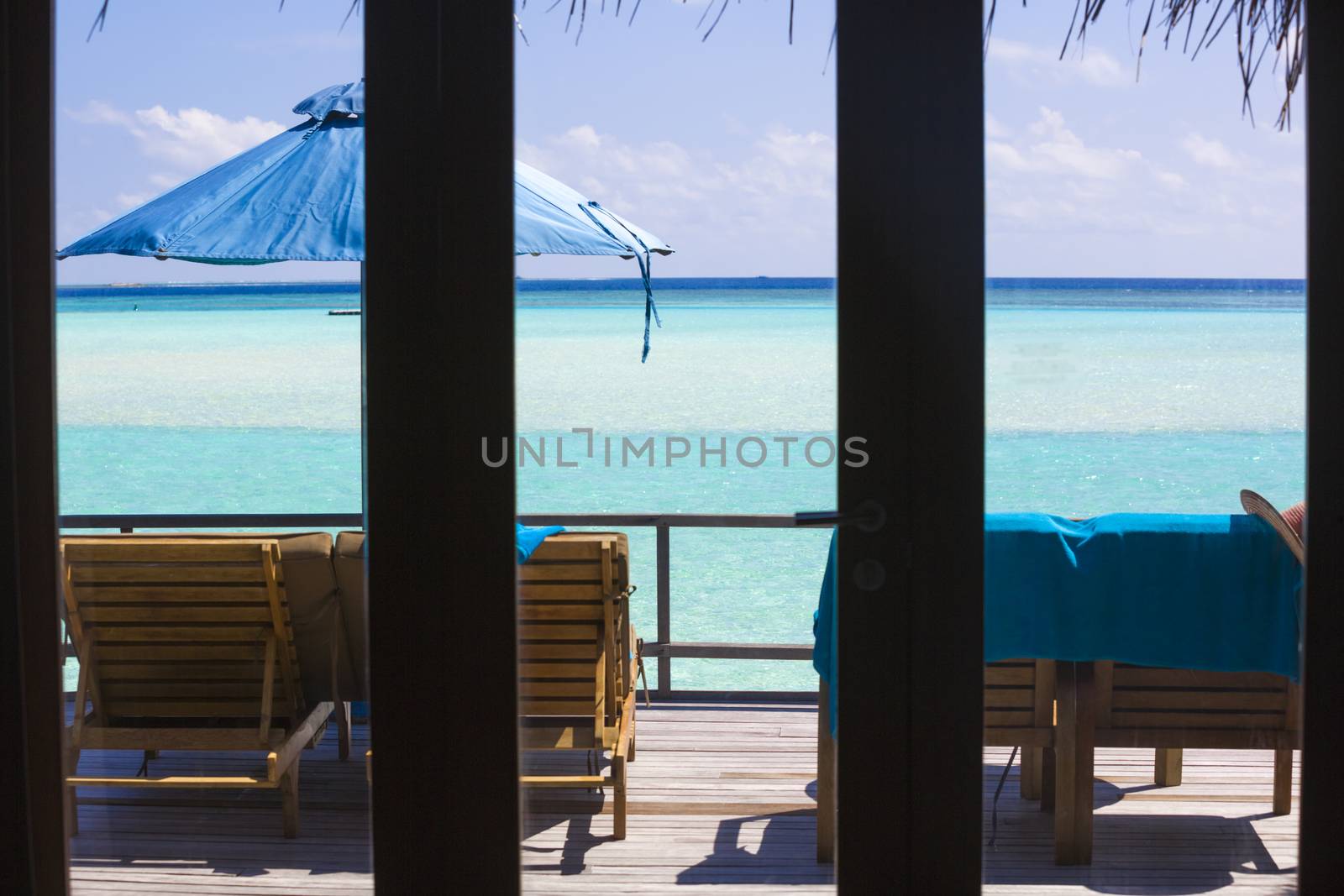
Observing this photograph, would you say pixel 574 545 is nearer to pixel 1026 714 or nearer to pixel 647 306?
pixel 647 306

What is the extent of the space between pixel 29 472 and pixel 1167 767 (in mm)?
2032

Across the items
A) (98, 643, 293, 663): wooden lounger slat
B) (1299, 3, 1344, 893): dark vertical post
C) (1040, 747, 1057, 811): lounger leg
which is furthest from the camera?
(98, 643, 293, 663): wooden lounger slat

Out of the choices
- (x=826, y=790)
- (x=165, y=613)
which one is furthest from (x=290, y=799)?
(x=826, y=790)

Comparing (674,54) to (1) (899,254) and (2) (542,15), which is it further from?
(1) (899,254)

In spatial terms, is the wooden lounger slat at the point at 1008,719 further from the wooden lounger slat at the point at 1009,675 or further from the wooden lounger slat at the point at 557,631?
the wooden lounger slat at the point at 557,631

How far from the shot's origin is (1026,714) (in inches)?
73.2

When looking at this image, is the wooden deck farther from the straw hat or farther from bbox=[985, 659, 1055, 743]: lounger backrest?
the straw hat

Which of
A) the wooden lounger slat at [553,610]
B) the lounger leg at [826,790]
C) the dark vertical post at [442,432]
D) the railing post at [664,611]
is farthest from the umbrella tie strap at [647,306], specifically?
the lounger leg at [826,790]

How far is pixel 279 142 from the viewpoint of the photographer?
1888 millimetres

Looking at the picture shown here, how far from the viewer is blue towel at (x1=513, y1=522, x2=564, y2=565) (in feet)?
6.26

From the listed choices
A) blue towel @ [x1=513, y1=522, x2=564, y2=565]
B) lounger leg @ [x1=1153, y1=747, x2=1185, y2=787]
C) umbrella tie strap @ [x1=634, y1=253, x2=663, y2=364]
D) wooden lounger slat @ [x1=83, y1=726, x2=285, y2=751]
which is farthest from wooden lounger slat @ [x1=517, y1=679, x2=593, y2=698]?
lounger leg @ [x1=1153, y1=747, x2=1185, y2=787]

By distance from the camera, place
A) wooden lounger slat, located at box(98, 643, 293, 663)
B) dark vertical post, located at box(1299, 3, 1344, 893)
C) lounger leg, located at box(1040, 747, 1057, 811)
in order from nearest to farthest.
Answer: dark vertical post, located at box(1299, 3, 1344, 893) → lounger leg, located at box(1040, 747, 1057, 811) → wooden lounger slat, located at box(98, 643, 293, 663)

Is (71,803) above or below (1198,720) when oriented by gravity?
below

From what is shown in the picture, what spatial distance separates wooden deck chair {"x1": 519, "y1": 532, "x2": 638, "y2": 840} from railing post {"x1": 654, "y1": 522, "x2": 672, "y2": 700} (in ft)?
0.17
